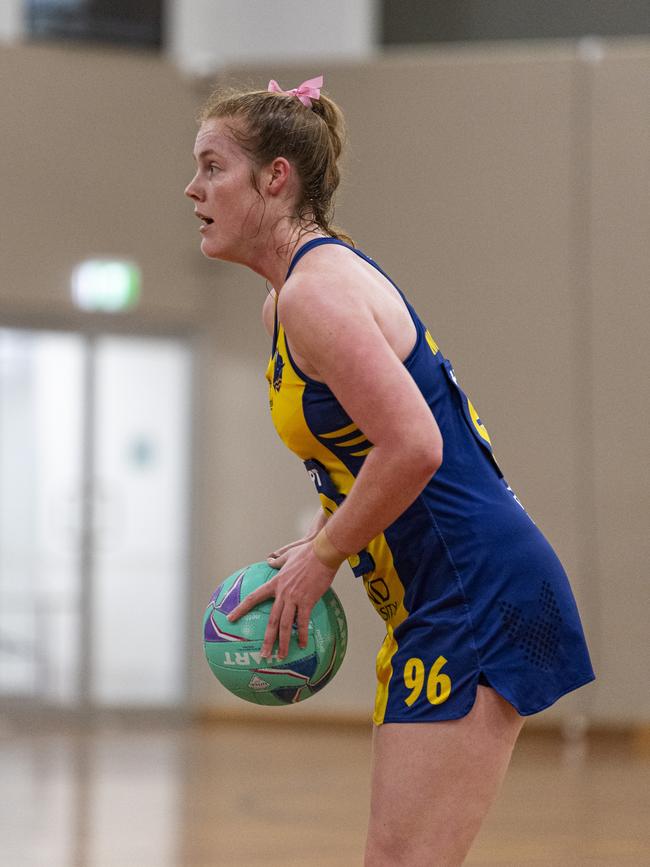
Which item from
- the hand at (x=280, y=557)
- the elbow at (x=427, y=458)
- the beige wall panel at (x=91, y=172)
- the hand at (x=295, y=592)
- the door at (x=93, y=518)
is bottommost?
the door at (x=93, y=518)

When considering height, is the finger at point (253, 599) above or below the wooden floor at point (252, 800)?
above

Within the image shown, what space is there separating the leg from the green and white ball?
0.56 feet

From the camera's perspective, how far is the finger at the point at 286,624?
141 centimetres

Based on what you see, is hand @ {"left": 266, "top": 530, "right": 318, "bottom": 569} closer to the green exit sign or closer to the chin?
the chin

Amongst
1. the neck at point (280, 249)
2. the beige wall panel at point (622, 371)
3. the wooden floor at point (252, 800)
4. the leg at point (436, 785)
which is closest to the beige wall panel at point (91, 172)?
the beige wall panel at point (622, 371)

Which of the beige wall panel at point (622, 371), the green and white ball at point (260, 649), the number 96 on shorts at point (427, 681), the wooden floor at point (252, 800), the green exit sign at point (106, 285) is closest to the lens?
the number 96 on shorts at point (427, 681)

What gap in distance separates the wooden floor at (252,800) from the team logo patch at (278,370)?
2413 mm

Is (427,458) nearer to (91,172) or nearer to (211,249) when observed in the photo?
(211,249)

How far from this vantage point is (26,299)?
6535 millimetres

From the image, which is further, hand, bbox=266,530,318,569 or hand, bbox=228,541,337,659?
hand, bbox=266,530,318,569

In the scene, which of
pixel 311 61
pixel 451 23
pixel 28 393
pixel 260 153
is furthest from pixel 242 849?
pixel 451 23

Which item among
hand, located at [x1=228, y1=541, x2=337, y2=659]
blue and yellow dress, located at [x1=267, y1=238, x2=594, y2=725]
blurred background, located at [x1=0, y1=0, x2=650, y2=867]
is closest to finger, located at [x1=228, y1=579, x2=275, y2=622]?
hand, located at [x1=228, y1=541, x2=337, y2=659]

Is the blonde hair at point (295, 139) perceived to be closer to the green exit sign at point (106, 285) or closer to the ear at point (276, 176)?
the ear at point (276, 176)

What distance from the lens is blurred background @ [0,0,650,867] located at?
6258 mm
